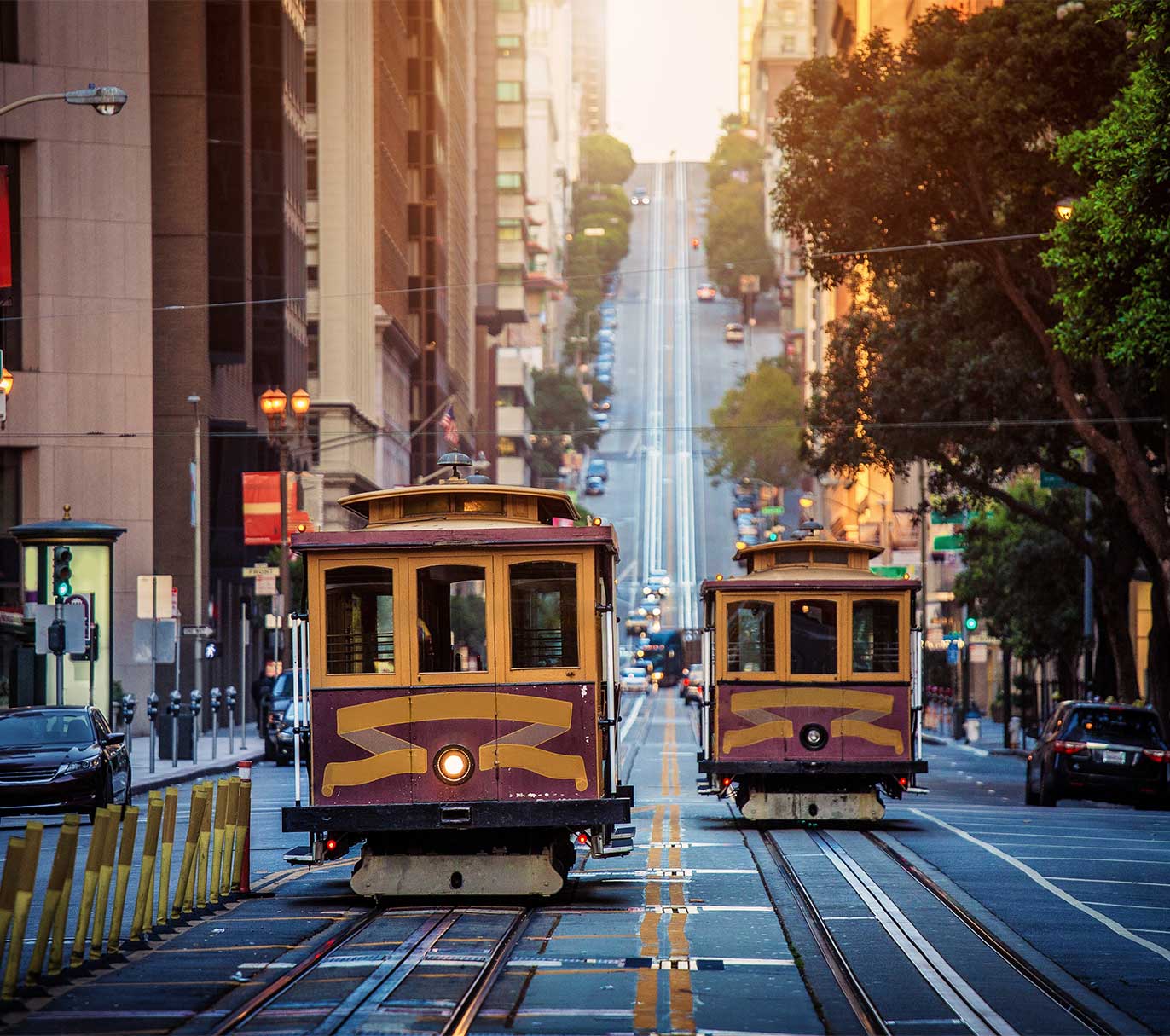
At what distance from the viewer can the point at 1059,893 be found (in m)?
19.7

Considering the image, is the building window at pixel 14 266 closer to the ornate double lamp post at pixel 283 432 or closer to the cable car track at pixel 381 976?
the ornate double lamp post at pixel 283 432

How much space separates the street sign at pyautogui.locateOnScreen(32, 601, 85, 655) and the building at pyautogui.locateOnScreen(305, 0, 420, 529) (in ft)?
141

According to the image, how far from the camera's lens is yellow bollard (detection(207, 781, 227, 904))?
59.4 feet

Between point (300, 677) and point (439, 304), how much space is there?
91.3m

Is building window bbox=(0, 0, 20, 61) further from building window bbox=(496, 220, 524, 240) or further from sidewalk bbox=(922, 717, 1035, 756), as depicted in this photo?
building window bbox=(496, 220, 524, 240)

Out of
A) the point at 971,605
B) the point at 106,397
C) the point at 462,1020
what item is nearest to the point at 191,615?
the point at 106,397

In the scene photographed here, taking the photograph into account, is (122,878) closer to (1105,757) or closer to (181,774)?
(1105,757)

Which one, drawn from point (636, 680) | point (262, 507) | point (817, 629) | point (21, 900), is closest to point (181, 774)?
point (262, 507)

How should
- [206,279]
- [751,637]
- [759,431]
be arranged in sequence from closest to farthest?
[751,637]
[206,279]
[759,431]

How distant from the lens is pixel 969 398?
4188cm

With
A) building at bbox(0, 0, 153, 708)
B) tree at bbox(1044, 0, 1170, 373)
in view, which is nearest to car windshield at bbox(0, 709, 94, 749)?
tree at bbox(1044, 0, 1170, 373)

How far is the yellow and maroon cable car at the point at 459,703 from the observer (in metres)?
17.3

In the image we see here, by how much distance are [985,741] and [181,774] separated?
34.8 m

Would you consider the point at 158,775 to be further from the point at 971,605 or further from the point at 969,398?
the point at 971,605
